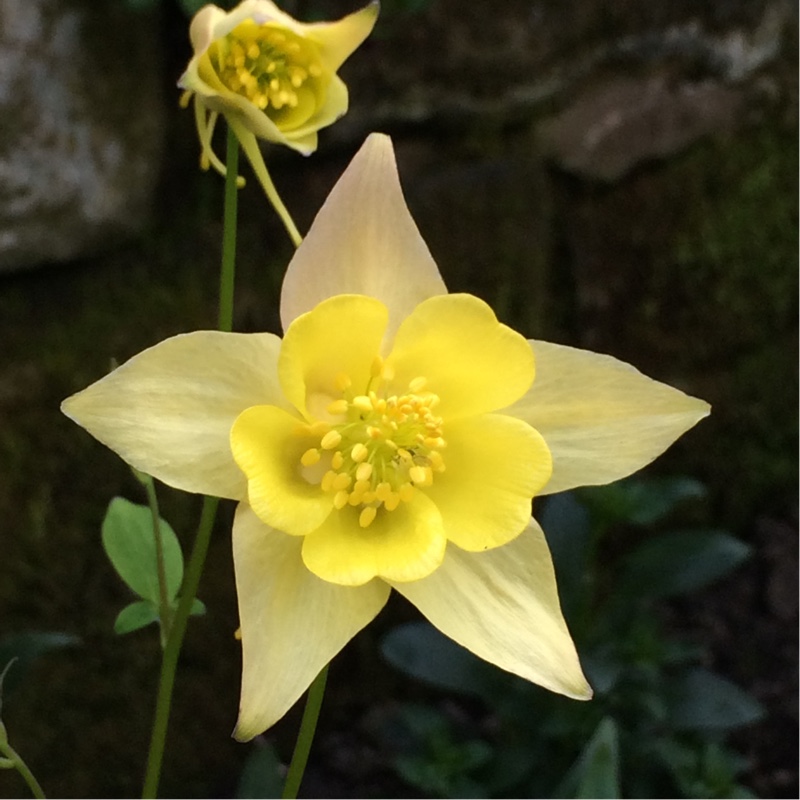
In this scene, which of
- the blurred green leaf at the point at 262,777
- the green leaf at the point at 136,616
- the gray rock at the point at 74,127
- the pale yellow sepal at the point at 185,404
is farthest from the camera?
the blurred green leaf at the point at 262,777

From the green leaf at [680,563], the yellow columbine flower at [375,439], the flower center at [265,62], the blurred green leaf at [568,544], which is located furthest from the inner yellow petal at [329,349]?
the green leaf at [680,563]

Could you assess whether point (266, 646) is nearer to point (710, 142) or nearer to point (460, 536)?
point (460, 536)

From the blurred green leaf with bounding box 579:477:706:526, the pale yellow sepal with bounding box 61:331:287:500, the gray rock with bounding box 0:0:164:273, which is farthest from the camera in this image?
the blurred green leaf with bounding box 579:477:706:526

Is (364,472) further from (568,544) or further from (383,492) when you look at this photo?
(568,544)

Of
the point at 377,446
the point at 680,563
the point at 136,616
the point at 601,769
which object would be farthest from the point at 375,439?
the point at 680,563

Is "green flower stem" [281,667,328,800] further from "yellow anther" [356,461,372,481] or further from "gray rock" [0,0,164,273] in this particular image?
"gray rock" [0,0,164,273]

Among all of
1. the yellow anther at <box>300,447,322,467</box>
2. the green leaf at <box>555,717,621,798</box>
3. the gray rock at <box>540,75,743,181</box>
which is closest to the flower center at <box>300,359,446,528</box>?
the yellow anther at <box>300,447,322,467</box>

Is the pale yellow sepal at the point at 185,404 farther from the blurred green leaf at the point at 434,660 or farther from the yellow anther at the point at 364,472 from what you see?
the blurred green leaf at the point at 434,660
